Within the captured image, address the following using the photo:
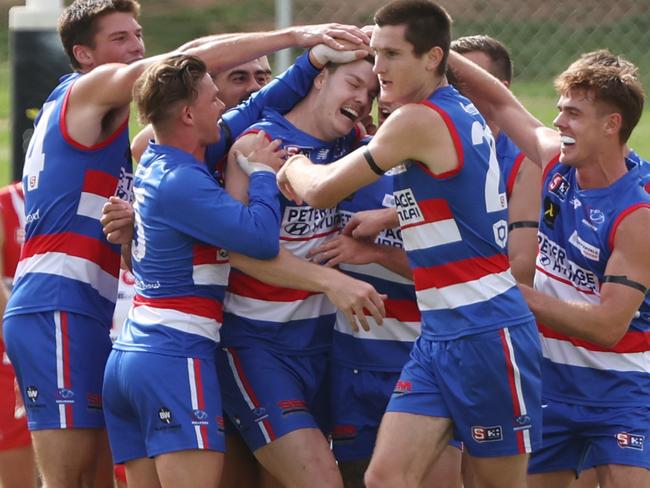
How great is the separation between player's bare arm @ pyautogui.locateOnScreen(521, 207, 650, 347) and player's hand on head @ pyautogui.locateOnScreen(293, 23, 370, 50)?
1340 mm

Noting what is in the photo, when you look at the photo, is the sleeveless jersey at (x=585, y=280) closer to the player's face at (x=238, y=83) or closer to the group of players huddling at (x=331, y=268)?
the group of players huddling at (x=331, y=268)

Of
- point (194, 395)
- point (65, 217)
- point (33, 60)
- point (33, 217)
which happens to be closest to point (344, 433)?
point (194, 395)

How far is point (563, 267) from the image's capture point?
5973 millimetres

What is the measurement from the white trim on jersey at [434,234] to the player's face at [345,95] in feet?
2.40

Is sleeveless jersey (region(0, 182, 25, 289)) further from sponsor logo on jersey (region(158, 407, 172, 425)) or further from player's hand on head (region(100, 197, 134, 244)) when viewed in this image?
sponsor logo on jersey (region(158, 407, 172, 425))

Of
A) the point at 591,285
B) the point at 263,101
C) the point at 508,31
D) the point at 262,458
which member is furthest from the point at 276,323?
the point at 508,31

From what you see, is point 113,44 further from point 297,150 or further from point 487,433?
point 487,433

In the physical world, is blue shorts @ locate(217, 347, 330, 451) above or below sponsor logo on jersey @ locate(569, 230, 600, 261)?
below

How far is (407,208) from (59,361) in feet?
5.38

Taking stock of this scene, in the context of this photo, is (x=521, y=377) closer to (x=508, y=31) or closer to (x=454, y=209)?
(x=454, y=209)

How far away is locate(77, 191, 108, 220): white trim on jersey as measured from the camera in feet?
19.6

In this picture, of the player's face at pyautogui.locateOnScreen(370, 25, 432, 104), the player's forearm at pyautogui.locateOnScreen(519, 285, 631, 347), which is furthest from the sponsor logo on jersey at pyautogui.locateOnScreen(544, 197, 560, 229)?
the player's face at pyautogui.locateOnScreen(370, 25, 432, 104)

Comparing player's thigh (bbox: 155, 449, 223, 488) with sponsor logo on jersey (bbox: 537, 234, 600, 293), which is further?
sponsor logo on jersey (bbox: 537, 234, 600, 293)

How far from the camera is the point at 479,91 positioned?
627cm
